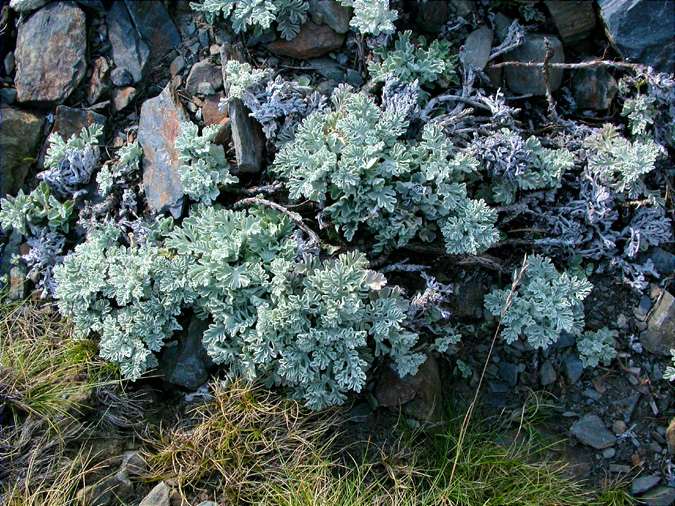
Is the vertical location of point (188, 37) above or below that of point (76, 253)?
above

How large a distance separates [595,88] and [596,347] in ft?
4.96

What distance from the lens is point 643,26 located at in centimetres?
452

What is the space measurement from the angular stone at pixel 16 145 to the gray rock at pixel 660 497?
406 centimetres

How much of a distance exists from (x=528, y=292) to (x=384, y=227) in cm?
87

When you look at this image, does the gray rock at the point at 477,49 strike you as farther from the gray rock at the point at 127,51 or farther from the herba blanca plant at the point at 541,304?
the gray rock at the point at 127,51

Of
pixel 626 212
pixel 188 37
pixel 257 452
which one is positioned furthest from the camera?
pixel 188 37

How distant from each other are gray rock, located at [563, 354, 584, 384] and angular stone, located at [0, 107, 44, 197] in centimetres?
340

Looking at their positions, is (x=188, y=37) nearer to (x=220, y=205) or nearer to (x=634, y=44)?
(x=220, y=205)

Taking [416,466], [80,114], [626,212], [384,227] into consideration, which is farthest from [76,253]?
[626,212]

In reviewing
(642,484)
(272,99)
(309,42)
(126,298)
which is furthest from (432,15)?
(642,484)

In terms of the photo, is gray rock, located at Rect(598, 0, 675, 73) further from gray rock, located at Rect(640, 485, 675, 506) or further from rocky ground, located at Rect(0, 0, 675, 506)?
gray rock, located at Rect(640, 485, 675, 506)

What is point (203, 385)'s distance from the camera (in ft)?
14.5

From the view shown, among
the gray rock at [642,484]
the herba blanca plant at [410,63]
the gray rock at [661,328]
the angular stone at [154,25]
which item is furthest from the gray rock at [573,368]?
the angular stone at [154,25]

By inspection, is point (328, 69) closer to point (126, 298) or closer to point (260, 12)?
point (260, 12)
